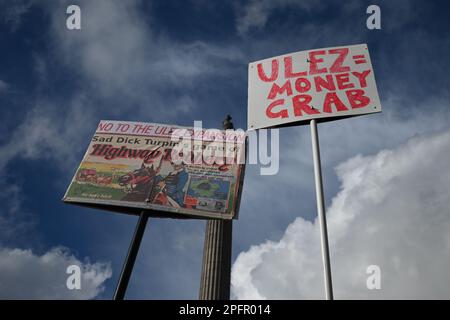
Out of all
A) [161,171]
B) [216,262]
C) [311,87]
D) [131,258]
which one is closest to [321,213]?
[311,87]

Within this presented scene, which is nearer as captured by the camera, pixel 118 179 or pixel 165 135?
pixel 118 179

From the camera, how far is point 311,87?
9.24m

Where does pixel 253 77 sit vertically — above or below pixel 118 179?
above

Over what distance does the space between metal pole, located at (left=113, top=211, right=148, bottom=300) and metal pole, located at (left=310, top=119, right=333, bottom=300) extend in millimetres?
4085

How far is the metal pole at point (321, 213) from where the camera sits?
6539 mm

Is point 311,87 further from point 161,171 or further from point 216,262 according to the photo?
point 216,262

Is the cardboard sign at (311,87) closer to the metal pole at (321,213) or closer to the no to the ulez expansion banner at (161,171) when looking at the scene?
the metal pole at (321,213)

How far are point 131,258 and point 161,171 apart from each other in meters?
2.76

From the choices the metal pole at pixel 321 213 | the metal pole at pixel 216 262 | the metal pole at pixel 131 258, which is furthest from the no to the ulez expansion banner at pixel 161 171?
the metal pole at pixel 216 262

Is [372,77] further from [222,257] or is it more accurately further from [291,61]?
[222,257]
